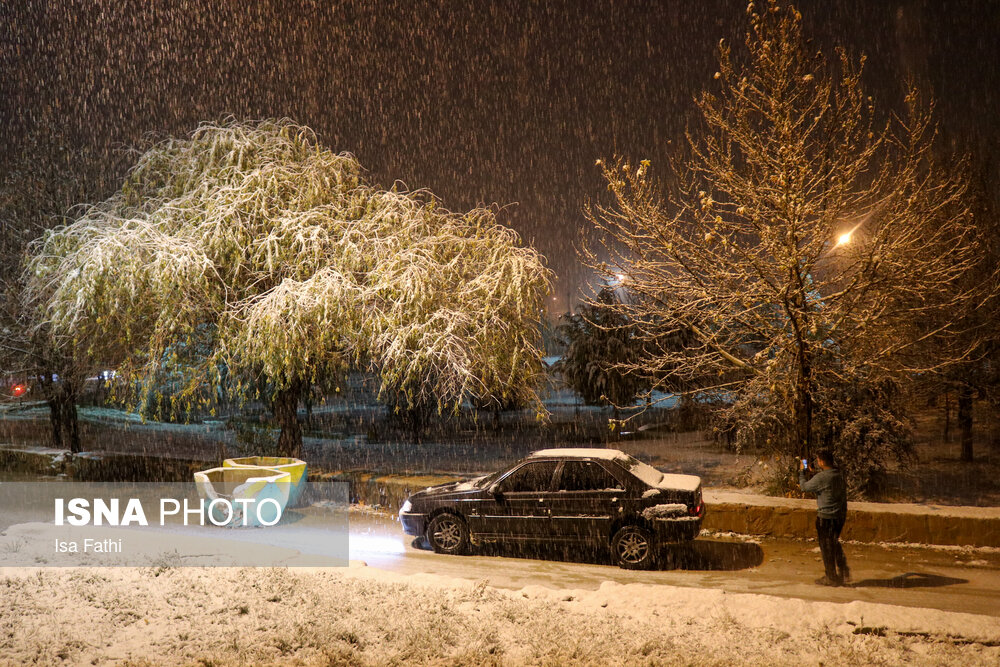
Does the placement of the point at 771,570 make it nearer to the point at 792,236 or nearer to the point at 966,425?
the point at 792,236

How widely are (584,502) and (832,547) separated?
9.74ft

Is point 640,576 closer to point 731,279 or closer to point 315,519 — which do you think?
point 731,279

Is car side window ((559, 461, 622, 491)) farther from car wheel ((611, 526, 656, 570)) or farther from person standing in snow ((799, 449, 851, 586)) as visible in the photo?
person standing in snow ((799, 449, 851, 586))

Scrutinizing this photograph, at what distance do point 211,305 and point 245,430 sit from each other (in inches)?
686

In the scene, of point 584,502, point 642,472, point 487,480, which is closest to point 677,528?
point 642,472

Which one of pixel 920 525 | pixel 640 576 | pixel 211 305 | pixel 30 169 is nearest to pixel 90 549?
pixel 211 305

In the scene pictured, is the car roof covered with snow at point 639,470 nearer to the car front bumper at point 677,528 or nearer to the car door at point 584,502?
the car door at point 584,502

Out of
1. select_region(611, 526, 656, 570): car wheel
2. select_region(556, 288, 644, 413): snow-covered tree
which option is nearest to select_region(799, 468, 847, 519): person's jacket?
select_region(611, 526, 656, 570): car wheel

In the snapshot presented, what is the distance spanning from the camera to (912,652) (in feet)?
19.3

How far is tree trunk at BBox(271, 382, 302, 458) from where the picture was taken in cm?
1613

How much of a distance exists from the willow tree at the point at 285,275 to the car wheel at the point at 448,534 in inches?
118

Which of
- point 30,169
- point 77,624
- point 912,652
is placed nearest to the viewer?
point 912,652

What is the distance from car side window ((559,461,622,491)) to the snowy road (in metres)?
1.02

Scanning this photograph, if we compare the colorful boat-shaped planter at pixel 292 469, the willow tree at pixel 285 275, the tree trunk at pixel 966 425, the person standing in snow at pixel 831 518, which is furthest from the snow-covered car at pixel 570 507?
the tree trunk at pixel 966 425
